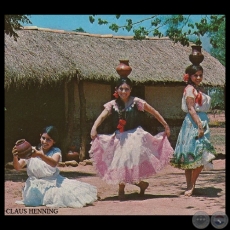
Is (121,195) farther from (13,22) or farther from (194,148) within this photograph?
(13,22)

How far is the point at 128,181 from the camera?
5.81 meters

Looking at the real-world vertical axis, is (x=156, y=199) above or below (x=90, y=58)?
below

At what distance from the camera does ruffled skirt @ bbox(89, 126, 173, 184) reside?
5801 millimetres

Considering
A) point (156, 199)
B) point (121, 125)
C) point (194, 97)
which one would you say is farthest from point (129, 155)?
point (194, 97)

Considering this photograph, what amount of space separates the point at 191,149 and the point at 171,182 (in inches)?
30.6

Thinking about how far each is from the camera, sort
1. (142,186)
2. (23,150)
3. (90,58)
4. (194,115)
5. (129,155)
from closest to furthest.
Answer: (23,150), (129,155), (194,115), (142,186), (90,58)

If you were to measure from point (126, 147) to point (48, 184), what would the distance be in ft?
3.24

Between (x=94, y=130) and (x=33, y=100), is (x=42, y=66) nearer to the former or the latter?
(x=33, y=100)

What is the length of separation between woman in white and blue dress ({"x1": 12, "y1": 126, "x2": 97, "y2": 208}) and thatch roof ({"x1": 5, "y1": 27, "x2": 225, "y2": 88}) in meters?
2.89

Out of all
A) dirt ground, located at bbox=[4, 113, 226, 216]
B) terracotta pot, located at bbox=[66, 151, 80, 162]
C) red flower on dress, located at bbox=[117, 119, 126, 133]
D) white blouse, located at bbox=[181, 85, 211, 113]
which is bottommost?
dirt ground, located at bbox=[4, 113, 226, 216]

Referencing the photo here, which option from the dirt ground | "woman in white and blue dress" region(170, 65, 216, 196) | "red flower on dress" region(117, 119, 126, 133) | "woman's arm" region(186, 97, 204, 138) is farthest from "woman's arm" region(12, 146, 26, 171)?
"woman's arm" region(186, 97, 204, 138)

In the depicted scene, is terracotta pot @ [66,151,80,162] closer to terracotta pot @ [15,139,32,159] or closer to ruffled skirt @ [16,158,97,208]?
ruffled skirt @ [16,158,97,208]

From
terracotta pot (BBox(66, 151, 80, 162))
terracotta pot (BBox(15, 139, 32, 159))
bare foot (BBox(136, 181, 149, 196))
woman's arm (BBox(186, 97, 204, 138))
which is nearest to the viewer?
terracotta pot (BBox(15, 139, 32, 159))

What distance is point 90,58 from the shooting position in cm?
994
